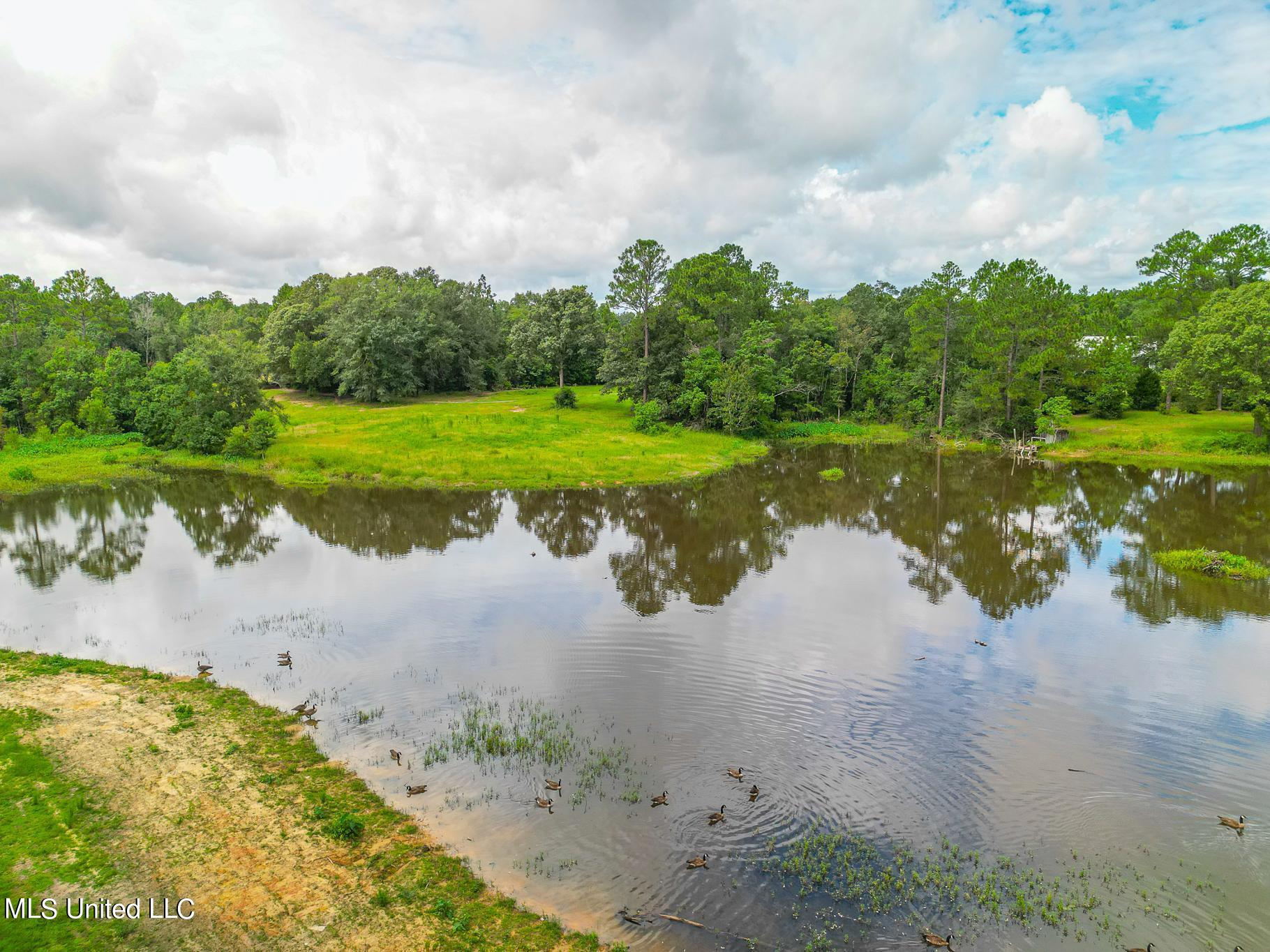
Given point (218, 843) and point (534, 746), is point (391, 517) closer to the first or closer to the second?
point (534, 746)

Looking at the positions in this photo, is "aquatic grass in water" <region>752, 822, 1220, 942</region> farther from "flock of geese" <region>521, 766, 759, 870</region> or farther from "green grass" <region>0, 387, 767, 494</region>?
"green grass" <region>0, 387, 767, 494</region>

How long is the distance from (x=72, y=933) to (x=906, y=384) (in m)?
74.4

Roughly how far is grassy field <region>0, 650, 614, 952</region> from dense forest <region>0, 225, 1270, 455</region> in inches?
1515

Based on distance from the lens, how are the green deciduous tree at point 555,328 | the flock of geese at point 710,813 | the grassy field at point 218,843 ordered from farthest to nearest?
the green deciduous tree at point 555,328
the flock of geese at point 710,813
the grassy field at point 218,843

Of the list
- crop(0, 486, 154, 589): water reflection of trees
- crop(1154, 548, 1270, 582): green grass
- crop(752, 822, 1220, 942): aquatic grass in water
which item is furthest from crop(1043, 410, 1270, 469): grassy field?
crop(0, 486, 154, 589): water reflection of trees

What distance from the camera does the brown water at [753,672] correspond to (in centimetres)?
1002

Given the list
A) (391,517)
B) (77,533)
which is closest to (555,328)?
(391,517)

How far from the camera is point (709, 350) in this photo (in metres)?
60.0

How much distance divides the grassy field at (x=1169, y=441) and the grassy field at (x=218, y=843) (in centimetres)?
5529

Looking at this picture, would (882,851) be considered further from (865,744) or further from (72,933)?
(72,933)

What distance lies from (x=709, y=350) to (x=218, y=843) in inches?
2141

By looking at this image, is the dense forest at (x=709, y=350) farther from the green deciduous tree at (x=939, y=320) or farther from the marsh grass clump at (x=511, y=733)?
the marsh grass clump at (x=511, y=733)

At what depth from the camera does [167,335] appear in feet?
248

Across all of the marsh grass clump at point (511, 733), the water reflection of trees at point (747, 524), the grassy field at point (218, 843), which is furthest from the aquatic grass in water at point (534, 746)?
the water reflection of trees at point (747, 524)
